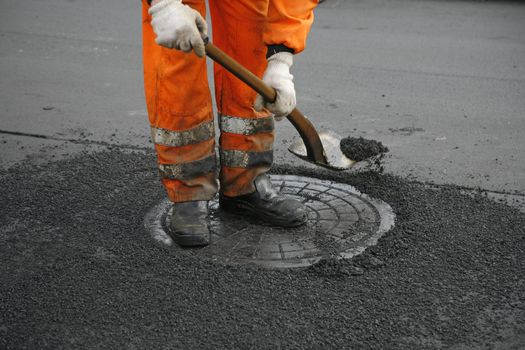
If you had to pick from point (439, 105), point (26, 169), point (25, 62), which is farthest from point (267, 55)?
point (25, 62)

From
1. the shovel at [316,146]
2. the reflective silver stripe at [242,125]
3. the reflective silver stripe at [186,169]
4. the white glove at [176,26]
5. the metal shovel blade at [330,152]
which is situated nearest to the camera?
the white glove at [176,26]

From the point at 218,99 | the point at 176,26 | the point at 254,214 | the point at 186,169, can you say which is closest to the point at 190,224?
the point at 186,169

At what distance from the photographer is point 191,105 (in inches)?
115

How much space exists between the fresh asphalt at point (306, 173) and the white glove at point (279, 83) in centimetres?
69

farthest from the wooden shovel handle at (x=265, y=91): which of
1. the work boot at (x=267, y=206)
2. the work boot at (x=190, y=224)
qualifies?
the work boot at (x=190, y=224)

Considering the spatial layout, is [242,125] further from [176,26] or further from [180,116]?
[176,26]

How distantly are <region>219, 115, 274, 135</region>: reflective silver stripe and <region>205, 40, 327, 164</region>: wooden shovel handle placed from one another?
17 centimetres

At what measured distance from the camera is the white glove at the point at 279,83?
2945 millimetres

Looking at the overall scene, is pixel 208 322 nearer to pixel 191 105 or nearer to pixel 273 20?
pixel 191 105

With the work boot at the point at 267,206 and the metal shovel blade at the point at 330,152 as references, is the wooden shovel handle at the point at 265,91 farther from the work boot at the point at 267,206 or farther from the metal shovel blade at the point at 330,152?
the work boot at the point at 267,206

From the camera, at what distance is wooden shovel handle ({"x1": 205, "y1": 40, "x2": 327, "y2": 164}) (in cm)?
275

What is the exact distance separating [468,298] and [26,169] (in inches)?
95.9

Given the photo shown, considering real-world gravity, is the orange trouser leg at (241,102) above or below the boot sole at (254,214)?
above

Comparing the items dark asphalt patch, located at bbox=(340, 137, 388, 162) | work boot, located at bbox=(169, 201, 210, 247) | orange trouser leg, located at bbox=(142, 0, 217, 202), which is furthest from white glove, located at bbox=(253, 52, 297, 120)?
dark asphalt patch, located at bbox=(340, 137, 388, 162)
